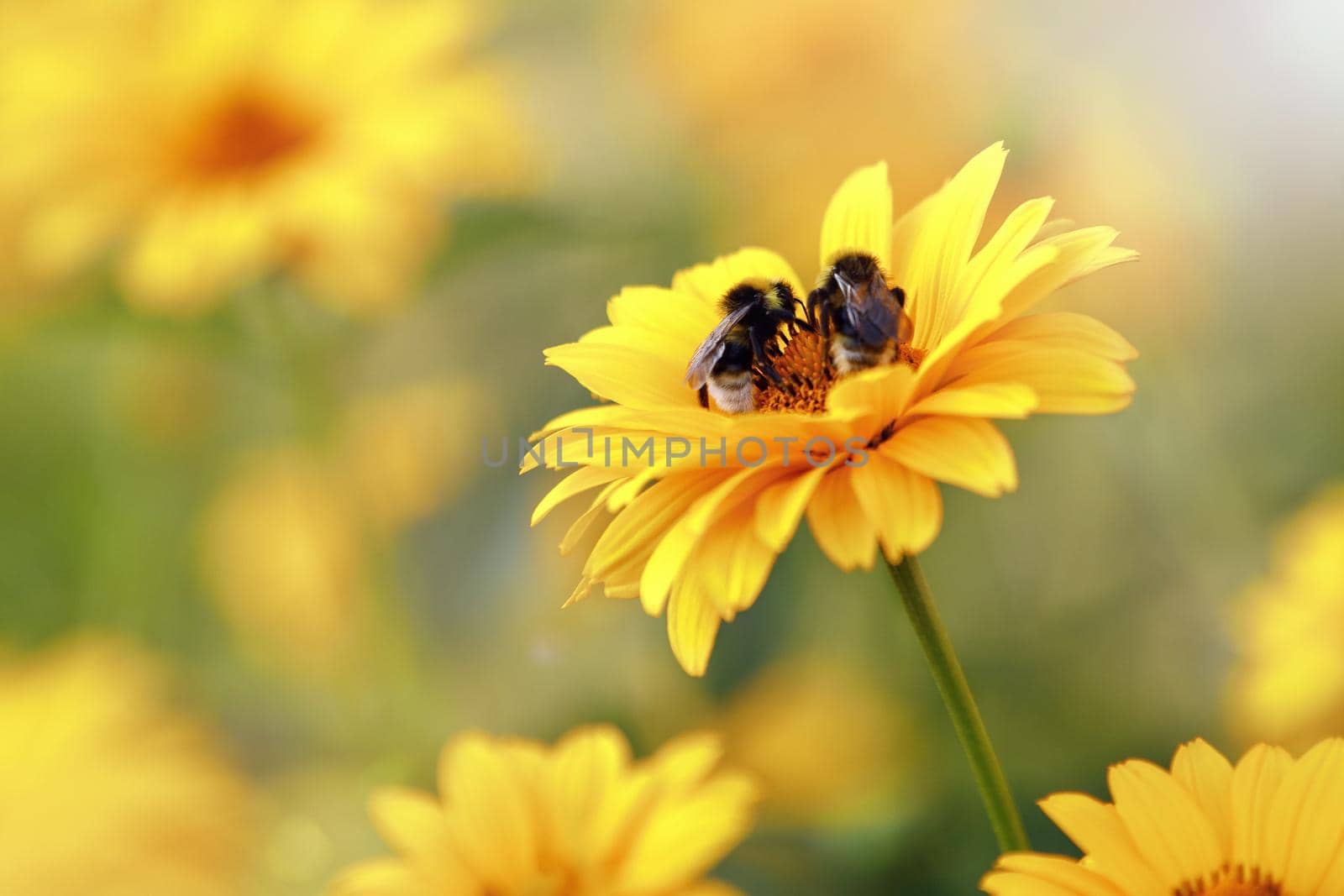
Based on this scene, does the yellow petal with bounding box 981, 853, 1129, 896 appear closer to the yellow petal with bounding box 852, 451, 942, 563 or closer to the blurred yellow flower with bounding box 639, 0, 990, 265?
the yellow petal with bounding box 852, 451, 942, 563

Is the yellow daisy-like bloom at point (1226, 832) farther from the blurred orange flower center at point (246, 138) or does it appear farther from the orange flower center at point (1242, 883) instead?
the blurred orange flower center at point (246, 138)

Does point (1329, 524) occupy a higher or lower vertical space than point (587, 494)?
lower

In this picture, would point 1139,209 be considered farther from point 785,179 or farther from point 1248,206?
point 785,179

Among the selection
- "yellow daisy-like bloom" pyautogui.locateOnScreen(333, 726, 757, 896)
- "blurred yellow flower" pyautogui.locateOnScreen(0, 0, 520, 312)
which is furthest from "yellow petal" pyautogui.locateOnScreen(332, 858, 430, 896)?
"blurred yellow flower" pyautogui.locateOnScreen(0, 0, 520, 312)

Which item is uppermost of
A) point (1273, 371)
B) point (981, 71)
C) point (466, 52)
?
point (466, 52)

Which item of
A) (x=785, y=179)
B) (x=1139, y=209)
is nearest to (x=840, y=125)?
(x=785, y=179)

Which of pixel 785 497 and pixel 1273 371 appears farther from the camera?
pixel 1273 371
